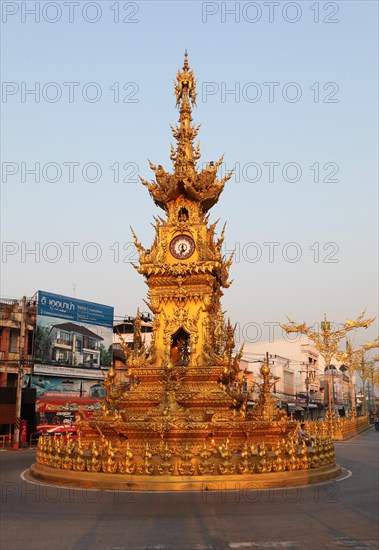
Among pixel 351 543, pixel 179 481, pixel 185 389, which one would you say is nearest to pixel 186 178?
pixel 185 389

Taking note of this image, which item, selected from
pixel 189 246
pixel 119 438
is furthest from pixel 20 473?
pixel 189 246

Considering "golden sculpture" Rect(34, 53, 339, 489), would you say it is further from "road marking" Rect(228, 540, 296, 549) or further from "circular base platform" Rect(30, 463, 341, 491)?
"road marking" Rect(228, 540, 296, 549)

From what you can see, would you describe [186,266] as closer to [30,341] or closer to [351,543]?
[351,543]

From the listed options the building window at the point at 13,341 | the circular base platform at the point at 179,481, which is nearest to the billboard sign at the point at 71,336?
the building window at the point at 13,341

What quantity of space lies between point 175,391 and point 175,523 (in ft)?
31.0

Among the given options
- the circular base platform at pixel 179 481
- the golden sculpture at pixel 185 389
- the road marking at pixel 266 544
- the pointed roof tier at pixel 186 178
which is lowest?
the circular base platform at pixel 179 481

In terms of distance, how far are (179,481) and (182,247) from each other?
36.1 ft

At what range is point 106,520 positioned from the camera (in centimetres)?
1220

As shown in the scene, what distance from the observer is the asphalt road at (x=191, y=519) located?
10445 mm

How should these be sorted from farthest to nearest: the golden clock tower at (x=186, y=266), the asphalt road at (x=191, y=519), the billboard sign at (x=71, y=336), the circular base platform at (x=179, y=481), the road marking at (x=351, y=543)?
the billboard sign at (x=71, y=336) → the golden clock tower at (x=186, y=266) → the circular base platform at (x=179, y=481) → the asphalt road at (x=191, y=519) → the road marking at (x=351, y=543)

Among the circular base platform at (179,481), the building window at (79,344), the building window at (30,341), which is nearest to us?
the circular base platform at (179,481)

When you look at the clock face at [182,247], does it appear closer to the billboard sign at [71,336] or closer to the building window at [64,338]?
the billboard sign at [71,336]

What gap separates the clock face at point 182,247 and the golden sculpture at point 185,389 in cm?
5

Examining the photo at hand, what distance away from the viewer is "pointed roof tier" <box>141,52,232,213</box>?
80.5 feet
